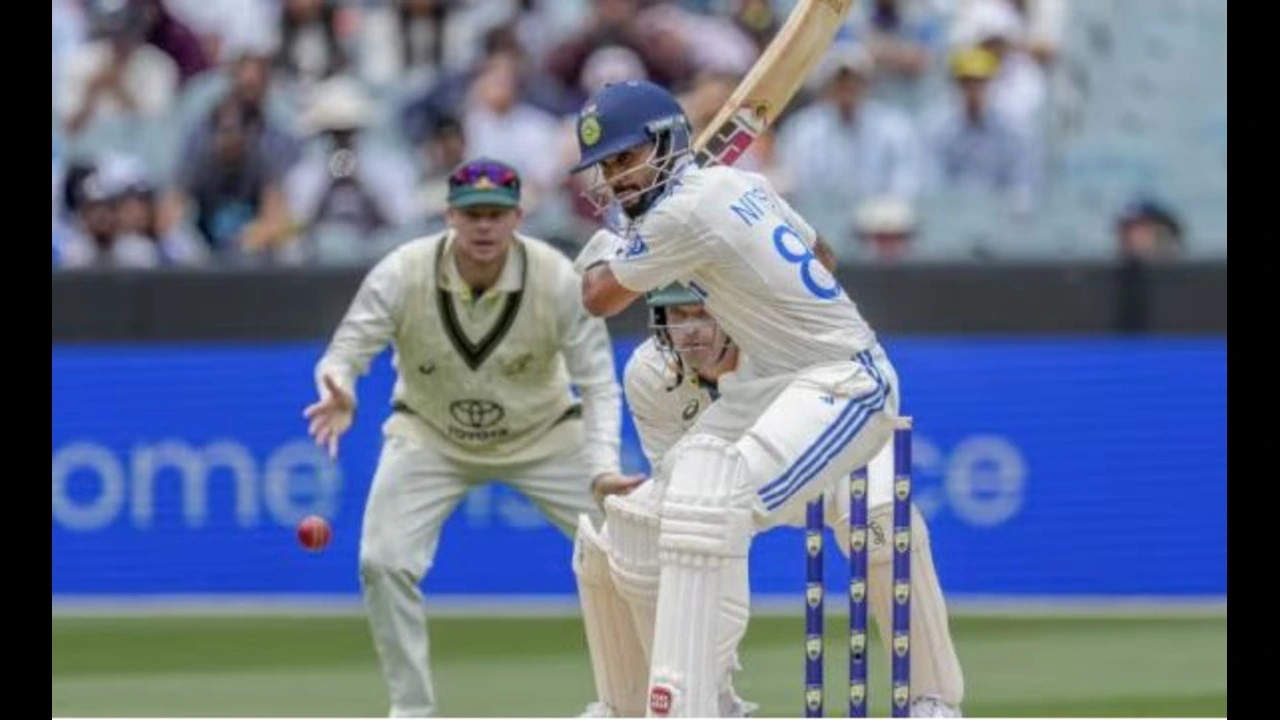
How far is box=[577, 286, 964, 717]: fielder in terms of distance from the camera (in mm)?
8688

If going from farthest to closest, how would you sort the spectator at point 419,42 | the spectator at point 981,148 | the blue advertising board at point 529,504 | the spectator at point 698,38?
1. the spectator at point 419,42
2. the spectator at point 698,38
3. the spectator at point 981,148
4. the blue advertising board at point 529,504

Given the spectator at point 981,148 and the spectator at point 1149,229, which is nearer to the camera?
the spectator at point 1149,229

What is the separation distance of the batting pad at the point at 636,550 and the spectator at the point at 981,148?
7084mm

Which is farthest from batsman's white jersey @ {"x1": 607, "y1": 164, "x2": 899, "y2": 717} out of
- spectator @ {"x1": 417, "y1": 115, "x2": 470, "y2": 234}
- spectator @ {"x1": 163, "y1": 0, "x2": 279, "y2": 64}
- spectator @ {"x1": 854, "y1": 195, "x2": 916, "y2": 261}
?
spectator @ {"x1": 163, "y1": 0, "x2": 279, "y2": 64}

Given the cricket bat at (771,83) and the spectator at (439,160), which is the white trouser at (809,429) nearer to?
the cricket bat at (771,83)

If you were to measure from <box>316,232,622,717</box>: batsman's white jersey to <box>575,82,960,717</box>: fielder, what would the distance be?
6.65ft

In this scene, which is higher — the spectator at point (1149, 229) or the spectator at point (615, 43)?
the spectator at point (615, 43)

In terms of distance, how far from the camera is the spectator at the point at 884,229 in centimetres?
1489

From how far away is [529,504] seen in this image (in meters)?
14.1

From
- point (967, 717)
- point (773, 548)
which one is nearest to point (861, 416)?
point (967, 717)

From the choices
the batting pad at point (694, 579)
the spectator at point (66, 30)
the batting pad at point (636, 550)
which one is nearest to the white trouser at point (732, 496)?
the batting pad at point (694, 579)

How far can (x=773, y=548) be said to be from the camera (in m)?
13.8
